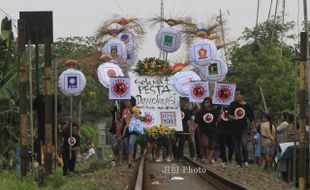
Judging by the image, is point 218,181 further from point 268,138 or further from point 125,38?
point 125,38

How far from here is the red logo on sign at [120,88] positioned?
22141 millimetres

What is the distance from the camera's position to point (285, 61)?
142 ft

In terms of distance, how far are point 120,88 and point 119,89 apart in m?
0.04

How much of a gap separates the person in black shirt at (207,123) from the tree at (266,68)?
63.9 feet

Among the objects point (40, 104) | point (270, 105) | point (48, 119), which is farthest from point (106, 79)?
point (270, 105)

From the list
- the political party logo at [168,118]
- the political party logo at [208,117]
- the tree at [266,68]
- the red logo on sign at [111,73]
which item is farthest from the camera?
the tree at [266,68]

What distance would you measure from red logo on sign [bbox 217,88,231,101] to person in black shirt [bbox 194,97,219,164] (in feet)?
5.26

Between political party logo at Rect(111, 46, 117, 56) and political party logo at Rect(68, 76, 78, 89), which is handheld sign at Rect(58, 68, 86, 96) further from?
political party logo at Rect(111, 46, 117, 56)

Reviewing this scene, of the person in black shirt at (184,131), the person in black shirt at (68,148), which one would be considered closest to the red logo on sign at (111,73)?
the person in black shirt at (184,131)

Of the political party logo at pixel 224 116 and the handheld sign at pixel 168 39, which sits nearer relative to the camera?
the political party logo at pixel 224 116

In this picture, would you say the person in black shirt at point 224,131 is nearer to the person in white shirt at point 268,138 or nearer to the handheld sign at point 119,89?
the person in white shirt at point 268,138

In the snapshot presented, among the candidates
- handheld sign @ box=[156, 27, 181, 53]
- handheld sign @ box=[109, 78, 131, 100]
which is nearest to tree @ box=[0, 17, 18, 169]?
handheld sign @ box=[109, 78, 131, 100]

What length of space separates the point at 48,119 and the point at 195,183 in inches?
143

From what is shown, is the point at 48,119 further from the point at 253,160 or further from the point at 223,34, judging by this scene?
the point at 223,34
